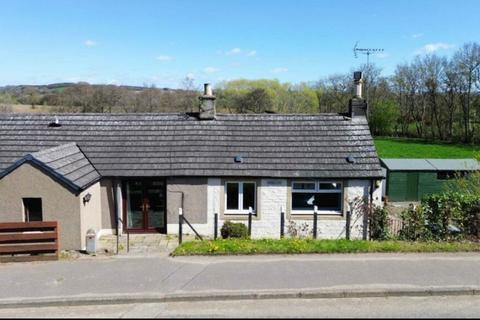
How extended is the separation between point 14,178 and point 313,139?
1036cm

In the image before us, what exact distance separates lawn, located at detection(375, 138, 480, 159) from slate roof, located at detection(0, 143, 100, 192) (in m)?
32.5

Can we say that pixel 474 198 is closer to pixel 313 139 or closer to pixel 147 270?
pixel 313 139

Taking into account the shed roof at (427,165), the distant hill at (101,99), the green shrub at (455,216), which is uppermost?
the distant hill at (101,99)

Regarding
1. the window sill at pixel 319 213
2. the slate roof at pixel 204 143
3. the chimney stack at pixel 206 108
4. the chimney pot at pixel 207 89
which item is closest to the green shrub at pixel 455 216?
the slate roof at pixel 204 143

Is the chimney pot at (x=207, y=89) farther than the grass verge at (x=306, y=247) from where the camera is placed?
Yes

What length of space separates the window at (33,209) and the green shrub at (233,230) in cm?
568

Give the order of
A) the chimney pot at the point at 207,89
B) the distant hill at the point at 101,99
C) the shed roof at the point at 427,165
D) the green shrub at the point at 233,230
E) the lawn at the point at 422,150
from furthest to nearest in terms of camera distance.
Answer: the distant hill at the point at 101,99 < the lawn at the point at 422,150 < the shed roof at the point at 427,165 < the chimney pot at the point at 207,89 < the green shrub at the point at 233,230

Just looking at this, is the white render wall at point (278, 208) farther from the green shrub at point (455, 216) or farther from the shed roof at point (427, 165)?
the shed roof at point (427, 165)

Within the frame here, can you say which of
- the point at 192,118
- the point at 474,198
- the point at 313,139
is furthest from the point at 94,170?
the point at 474,198

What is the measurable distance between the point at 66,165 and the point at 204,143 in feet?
16.5

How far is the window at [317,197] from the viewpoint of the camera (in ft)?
48.5

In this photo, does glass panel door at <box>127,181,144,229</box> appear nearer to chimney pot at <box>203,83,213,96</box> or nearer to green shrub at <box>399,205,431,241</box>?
chimney pot at <box>203,83,213,96</box>

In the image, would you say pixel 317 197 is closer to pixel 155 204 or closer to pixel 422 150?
pixel 155 204

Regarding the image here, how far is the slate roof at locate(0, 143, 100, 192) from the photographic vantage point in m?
11.9
